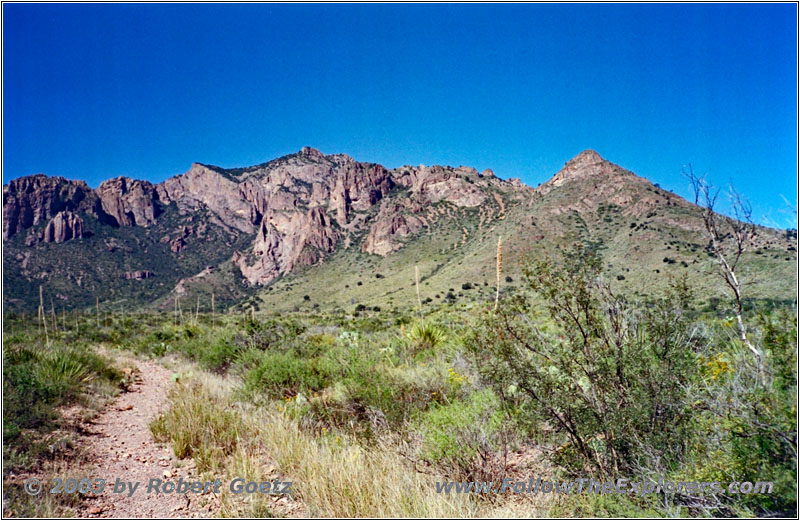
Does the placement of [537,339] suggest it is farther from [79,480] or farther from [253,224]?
[253,224]

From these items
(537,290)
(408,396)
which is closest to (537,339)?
(537,290)

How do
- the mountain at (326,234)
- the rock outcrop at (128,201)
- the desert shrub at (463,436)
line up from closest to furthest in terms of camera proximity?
the desert shrub at (463,436)
the mountain at (326,234)
the rock outcrop at (128,201)

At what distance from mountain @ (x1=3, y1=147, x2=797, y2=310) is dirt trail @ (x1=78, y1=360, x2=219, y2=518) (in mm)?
5382

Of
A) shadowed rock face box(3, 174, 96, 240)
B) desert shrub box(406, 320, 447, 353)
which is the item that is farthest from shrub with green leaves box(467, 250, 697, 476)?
shadowed rock face box(3, 174, 96, 240)

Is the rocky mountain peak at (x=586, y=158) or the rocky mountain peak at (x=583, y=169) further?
the rocky mountain peak at (x=586, y=158)

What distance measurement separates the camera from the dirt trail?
3.50m

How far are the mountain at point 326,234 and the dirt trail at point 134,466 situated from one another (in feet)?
17.7

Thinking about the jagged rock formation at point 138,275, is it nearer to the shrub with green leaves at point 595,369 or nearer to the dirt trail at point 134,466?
the dirt trail at point 134,466

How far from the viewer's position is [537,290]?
345cm

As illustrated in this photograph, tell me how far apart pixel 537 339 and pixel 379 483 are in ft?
6.10

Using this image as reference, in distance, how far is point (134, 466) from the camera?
4449 mm

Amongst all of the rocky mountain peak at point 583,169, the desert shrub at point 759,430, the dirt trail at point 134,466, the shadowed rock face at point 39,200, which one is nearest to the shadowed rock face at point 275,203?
the shadowed rock face at point 39,200

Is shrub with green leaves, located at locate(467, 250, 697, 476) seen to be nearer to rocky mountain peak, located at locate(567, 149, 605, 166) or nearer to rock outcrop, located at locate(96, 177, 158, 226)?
rocky mountain peak, located at locate(567, 149, 605, 166)

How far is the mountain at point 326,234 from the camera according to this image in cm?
5072
